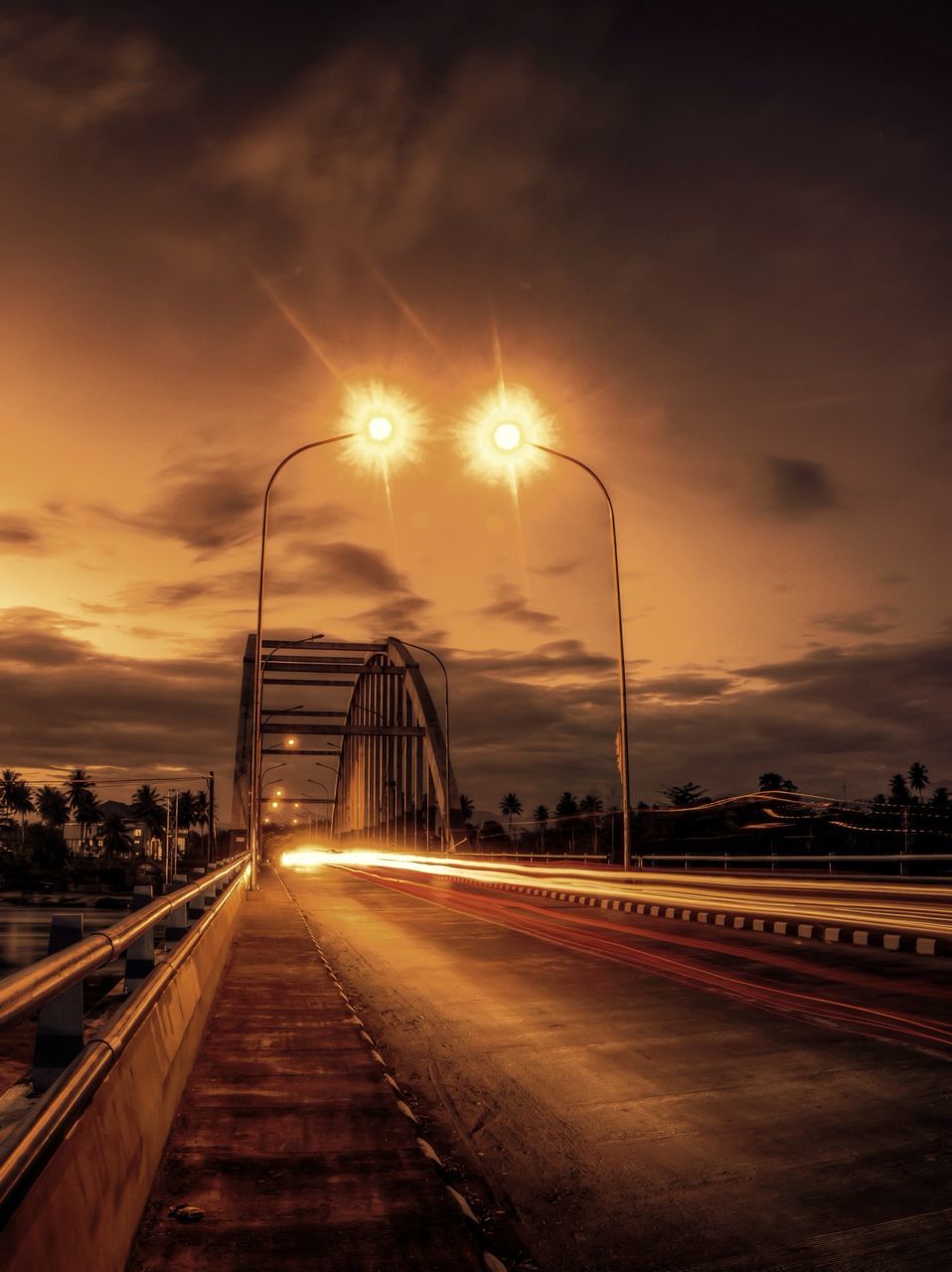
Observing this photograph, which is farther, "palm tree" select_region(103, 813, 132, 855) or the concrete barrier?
"palm tree" select_region(103, 813, 132, 855)

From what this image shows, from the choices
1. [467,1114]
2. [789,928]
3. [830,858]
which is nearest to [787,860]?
[830,858]

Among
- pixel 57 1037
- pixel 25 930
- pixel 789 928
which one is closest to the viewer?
pixel 57 1037

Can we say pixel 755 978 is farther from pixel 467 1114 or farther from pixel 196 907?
pixel 467 1114

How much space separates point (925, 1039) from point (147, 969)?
196 inches

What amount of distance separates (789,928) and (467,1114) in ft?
42.3

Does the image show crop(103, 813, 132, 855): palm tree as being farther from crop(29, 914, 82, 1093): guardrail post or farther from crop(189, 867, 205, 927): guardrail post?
crop(29, 914, 82, 1093): guardrail post

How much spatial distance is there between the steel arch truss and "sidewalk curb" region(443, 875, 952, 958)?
43087mm

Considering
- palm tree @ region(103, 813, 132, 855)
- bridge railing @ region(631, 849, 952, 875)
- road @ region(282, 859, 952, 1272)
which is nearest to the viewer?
road @ region(282, 859, 952, 1272)

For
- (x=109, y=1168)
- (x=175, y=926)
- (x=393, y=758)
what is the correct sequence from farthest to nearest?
(x=393, y=758)
(x=175, y=926)
(x=109, y=1168)

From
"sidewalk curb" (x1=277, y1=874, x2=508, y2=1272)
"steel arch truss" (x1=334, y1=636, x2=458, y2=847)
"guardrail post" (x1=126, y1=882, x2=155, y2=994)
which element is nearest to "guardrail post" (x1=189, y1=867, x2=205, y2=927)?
"sidewalk curb" (x1=277, y1=874, x2=508, y2=1272)

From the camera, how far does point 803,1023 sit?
7977 mm

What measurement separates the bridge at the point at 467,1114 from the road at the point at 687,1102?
19 mm

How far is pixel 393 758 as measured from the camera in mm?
103938

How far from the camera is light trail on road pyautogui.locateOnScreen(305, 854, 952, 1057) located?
26.1 ft
